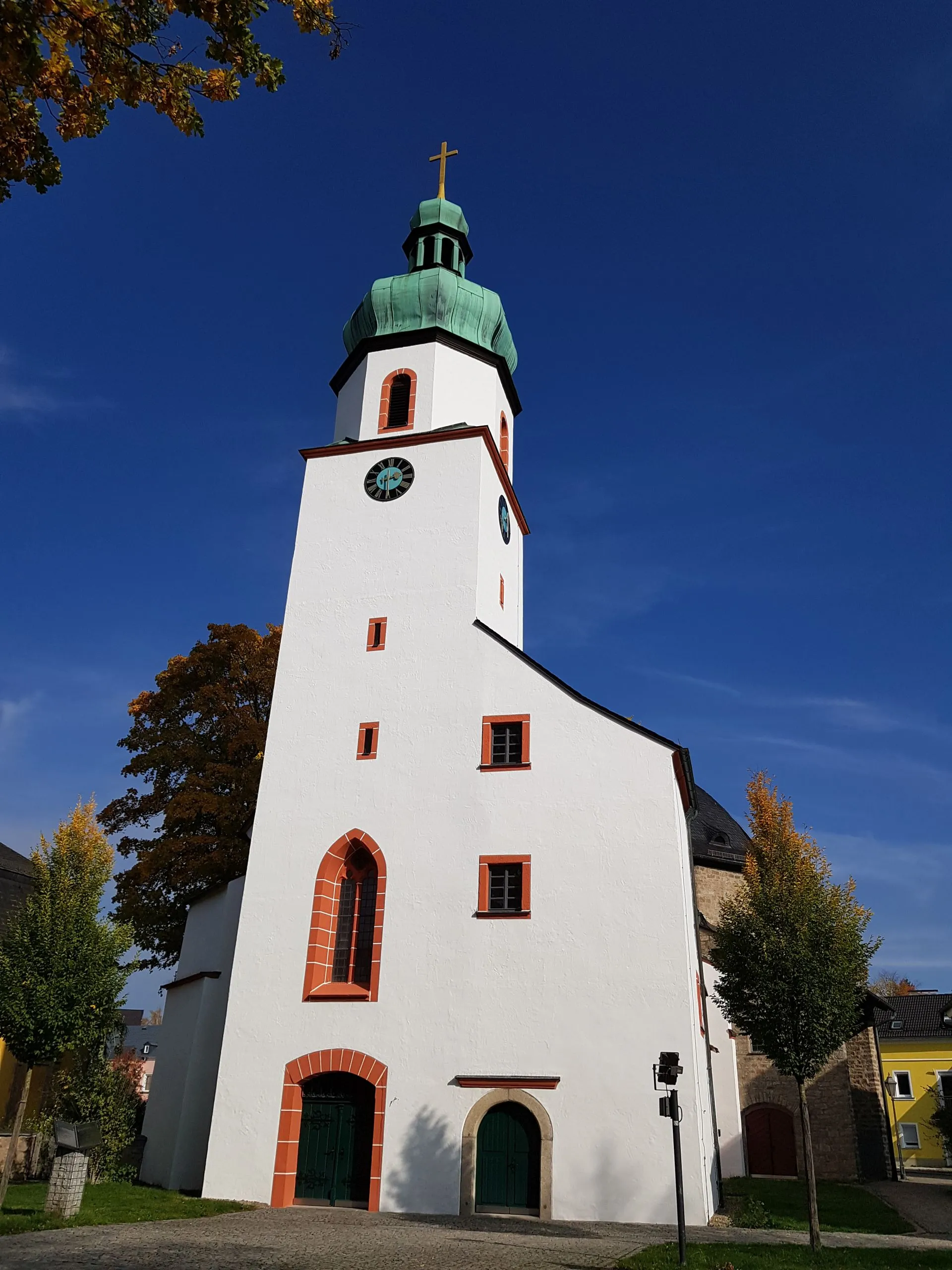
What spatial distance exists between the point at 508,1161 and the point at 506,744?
7.28 meters

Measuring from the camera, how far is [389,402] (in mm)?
23891

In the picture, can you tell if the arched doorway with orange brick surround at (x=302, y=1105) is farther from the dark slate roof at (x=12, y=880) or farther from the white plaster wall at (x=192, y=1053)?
the dark slate roof at (x=12, y=880)

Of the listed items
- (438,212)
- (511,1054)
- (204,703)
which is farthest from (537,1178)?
(438,212)

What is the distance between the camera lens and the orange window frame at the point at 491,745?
1856cm

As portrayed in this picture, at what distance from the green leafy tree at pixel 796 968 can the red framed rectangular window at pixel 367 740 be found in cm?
753

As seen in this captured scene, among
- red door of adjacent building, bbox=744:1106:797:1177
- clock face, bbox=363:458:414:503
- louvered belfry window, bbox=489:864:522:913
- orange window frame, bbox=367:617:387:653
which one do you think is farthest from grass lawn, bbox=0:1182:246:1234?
red door of adjacent building, bbox=744:1106:797:1177

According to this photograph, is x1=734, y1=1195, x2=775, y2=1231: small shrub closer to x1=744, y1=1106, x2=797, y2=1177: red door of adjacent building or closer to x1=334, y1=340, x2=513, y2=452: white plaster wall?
x1=744, y1=1106, x2=797, y2=1177: red door of adjacent building

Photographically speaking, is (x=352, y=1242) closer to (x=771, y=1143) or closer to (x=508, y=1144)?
(x=508, y=1144)

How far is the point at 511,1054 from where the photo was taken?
53.4 ft

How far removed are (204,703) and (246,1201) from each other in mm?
13558

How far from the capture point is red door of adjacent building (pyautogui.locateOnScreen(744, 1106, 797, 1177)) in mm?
26719

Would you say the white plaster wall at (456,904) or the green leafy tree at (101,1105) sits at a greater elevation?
the white plaster wall at (456,904)

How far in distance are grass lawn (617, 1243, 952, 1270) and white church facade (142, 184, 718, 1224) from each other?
9.34ft

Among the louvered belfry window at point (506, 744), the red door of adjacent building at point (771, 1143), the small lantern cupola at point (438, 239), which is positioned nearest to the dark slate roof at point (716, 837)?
the red door of adjacent building at point (771, 1143)
